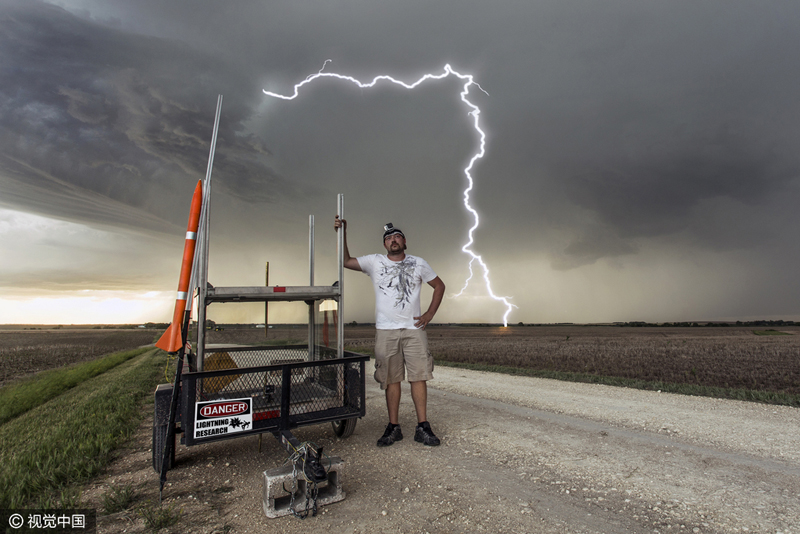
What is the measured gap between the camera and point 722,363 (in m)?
18.2

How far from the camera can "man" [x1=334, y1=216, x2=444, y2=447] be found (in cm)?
482

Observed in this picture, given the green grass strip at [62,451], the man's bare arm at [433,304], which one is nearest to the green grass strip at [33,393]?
the green grass strip at [62,451]

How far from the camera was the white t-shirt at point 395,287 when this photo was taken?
4.86m

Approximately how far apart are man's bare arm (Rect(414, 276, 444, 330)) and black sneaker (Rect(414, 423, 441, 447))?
46.6 inches

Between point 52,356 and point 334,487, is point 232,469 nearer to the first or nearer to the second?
point 334,487

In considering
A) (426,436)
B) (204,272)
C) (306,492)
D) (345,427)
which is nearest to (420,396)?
(426,436)

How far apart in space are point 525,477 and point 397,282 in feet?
7.90

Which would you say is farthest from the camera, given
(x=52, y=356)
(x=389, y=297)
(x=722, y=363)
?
(x=52, y=356)

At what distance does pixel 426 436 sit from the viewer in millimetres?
4801

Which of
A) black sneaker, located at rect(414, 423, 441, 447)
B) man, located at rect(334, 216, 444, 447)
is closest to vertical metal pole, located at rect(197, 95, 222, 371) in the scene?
man, located at rect(334, 216, 444, 447)

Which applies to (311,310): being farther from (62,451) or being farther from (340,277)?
(62,451)

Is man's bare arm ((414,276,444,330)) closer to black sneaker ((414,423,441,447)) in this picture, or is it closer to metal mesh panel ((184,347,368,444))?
metal mesh panel ((184,347,368,444))

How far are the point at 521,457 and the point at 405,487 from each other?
5.01ft

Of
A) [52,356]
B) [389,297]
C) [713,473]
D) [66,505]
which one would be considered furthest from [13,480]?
[52,356]
